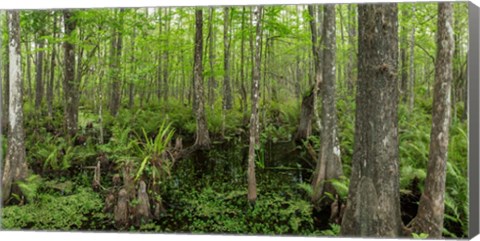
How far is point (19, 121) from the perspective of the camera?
6566mm

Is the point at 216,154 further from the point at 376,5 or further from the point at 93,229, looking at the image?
the point at 376,5

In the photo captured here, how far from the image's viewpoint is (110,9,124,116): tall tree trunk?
252 inches

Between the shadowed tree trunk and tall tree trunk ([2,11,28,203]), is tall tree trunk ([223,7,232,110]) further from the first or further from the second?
the shadowed tree trunk

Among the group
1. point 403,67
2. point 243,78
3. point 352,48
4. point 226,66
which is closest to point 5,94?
point 226,66

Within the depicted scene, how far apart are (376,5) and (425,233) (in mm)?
2488

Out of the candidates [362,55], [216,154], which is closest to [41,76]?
[216,154]

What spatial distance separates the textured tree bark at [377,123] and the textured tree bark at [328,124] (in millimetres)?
767

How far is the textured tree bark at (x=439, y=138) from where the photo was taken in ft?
16.8

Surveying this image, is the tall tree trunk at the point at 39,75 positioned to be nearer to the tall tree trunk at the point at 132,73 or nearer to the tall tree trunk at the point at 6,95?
the tall tree trunk at the point at 6,95

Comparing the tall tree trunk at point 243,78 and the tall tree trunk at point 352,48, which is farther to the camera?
the tall tree trunk at point 243,78

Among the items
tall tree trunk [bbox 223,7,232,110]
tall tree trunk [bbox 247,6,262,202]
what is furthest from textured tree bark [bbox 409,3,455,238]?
tall tree trunk [bbox 223,7,232,110]

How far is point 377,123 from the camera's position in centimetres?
511

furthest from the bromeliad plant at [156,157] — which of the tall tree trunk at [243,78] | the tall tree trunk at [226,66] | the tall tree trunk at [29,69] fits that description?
the tall tree trunk at [29,69]

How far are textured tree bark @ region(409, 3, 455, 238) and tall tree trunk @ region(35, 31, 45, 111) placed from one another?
490 cm
